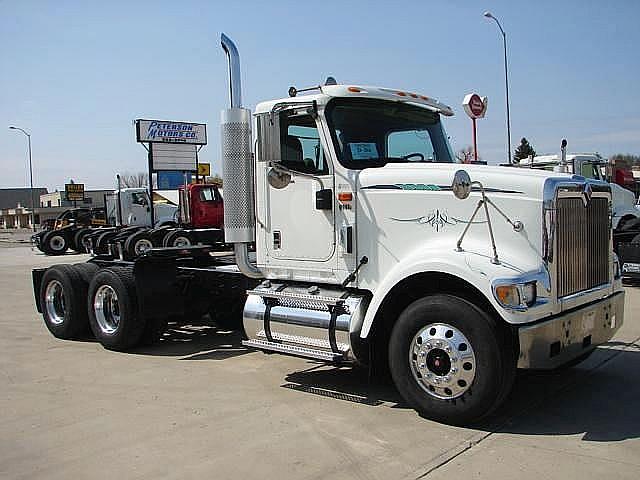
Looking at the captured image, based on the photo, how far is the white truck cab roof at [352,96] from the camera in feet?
21.0

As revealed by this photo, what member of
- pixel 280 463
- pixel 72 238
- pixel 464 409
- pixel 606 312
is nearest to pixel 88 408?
pixel 280 463

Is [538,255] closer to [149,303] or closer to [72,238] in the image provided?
[149,303]

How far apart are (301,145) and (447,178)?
5.06 feet

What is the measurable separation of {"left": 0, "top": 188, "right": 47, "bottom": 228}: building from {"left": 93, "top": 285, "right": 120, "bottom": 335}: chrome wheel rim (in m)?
55.8

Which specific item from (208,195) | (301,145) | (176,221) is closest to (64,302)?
(301,145)

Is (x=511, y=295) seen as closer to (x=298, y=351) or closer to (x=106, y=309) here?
(x=298, y=351)

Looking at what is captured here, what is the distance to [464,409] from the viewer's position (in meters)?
5.18

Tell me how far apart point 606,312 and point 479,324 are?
1554 millimetres

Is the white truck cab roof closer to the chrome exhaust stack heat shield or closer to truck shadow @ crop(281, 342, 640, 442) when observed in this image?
the chrome exhaust stack heat shield

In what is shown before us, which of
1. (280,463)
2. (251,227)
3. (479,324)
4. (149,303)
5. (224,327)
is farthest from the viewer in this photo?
(224,327)

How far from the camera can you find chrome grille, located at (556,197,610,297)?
540 centimetres

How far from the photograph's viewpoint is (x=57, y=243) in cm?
3070

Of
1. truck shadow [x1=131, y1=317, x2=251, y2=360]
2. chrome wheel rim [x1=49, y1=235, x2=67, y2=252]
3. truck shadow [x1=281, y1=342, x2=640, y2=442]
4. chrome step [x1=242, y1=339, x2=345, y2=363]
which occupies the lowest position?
truck shadow [x1=281, y1=342, x2=640, y2=442]

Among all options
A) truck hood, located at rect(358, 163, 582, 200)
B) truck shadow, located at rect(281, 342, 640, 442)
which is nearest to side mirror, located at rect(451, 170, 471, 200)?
truck hood, located at rect(358, 163, 582, 200)
